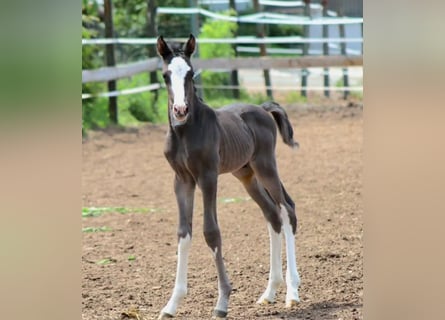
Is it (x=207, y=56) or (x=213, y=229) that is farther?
→ (x=207, y=56)

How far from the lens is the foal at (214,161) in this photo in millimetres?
5137

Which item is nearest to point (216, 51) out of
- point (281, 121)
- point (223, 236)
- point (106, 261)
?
point (223, 236)

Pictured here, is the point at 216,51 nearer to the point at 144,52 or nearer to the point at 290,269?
the point at 144,52

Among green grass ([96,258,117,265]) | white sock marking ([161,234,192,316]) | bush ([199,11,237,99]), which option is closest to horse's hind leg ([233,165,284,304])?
white sock marking ([161,234,192,316])

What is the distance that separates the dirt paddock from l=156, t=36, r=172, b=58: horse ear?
1500mm

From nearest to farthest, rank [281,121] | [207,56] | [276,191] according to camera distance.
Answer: [276,191] → [281,121] → [207,56]

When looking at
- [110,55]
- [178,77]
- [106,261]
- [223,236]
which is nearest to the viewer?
[178,77]

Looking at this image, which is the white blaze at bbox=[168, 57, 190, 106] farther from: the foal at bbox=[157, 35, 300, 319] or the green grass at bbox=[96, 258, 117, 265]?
the green grass at bbox=[96, 258, 117, 265]

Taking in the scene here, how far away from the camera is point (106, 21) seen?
16.0m

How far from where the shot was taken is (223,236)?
26.1 feet

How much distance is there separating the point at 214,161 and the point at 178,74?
0.58 metres

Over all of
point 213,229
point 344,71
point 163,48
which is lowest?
point 344,71

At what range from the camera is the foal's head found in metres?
4.91
